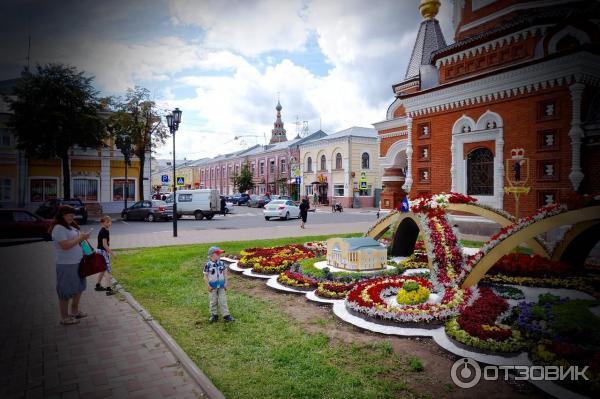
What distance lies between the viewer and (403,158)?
88.9 feet

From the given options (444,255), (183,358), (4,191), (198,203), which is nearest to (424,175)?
(444,255)

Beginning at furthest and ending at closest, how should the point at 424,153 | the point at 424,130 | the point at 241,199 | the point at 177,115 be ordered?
1. the point at 241,199
2. the point at 177,115
3. the point at 424,153
4. the point at 424,130

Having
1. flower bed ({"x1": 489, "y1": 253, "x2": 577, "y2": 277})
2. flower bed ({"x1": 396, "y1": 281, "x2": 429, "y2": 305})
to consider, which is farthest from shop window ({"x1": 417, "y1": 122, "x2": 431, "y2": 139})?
flower bed ({"x1": 396, "y1": 281, "x2": 429, "y2": 305})

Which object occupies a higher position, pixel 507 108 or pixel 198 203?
pixel 507 108

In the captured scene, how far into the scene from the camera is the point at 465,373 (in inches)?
175

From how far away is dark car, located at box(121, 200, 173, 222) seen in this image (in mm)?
27953

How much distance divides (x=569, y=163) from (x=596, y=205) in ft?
14.9

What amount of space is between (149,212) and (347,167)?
83.0ft

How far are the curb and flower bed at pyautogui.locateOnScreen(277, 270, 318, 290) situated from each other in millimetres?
3170

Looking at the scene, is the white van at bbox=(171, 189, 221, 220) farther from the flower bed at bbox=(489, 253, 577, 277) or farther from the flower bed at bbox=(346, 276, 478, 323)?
the flower bed at bbox=(489, 253, 577, 277)

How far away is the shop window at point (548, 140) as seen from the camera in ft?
35.4

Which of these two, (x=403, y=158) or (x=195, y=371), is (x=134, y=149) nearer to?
(x=403, y=158)

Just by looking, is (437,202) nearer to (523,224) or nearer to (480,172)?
(523,224)

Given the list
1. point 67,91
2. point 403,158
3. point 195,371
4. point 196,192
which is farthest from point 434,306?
point 67,91
